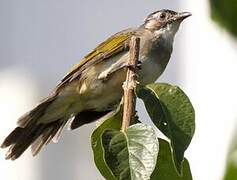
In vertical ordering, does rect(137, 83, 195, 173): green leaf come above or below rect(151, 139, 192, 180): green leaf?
above

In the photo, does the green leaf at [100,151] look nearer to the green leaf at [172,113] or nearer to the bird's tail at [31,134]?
A: the green leaf at [172,113]

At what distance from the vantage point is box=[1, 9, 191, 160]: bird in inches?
102

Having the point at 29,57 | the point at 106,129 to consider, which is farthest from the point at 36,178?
the point at 106,129

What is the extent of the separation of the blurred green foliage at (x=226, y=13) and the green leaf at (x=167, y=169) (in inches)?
11.1

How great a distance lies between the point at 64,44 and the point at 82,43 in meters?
0.10

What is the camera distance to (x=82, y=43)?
4613mm

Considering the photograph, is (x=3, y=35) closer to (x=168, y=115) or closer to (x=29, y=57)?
(x=29, y=57)

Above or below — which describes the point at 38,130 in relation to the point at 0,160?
above

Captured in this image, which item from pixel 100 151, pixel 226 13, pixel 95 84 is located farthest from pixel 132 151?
pixel 95 84

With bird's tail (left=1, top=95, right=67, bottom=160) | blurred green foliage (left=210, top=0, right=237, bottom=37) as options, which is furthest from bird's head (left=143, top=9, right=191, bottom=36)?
blurred green foliage (left=210, top=0, right=237, bottom=37)

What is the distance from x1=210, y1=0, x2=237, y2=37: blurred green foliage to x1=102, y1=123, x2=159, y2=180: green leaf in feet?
0.70

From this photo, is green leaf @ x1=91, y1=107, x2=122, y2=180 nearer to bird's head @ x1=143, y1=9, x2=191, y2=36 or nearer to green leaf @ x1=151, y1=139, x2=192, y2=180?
green leaf @ x1=151, y1=139, x2=192, y2=180

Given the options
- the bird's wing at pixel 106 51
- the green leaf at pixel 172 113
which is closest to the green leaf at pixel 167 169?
the green leaf at pixel 172 113

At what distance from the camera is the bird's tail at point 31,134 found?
2.49 metres
